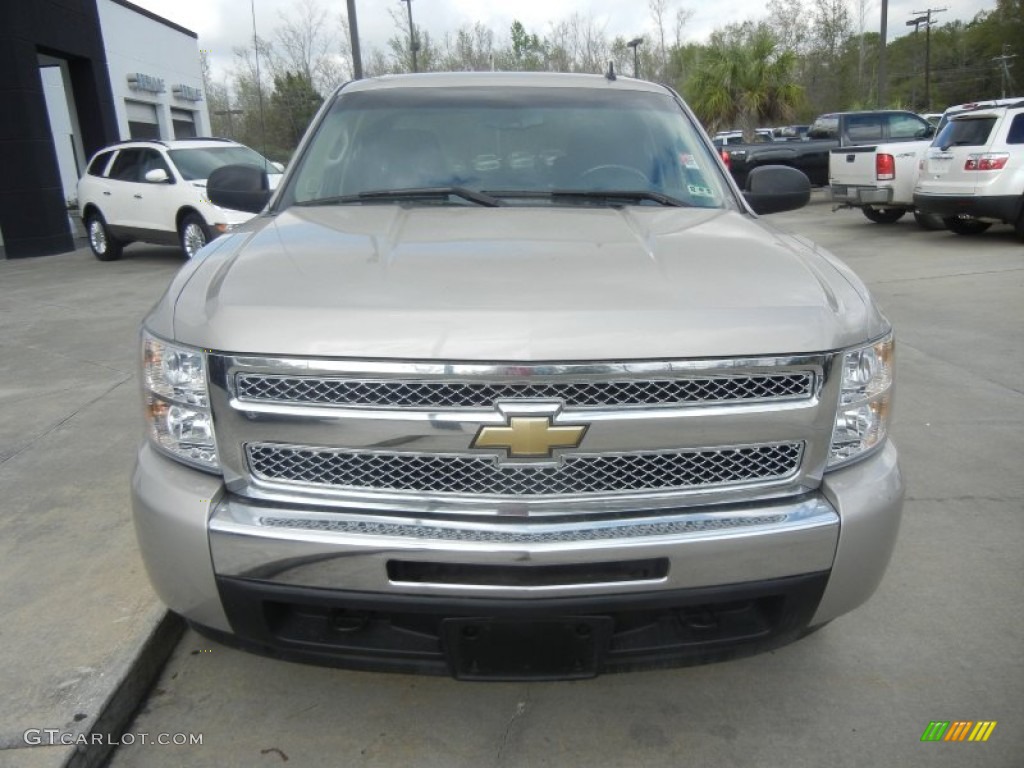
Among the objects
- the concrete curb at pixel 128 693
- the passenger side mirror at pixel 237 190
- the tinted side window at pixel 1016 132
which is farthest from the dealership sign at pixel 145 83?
the concrete curb at pixel 128 693

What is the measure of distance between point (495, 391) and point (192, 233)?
36.1 ft

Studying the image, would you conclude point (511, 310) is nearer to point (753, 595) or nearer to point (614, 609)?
point (614, 609)

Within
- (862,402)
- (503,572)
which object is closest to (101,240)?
(503,572)

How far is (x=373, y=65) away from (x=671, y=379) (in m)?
38.0

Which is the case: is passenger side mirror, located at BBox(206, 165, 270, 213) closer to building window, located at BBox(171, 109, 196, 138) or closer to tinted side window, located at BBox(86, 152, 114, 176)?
tinted side window, located at BBox(86, 152, 114, 176)

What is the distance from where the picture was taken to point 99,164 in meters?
13.4

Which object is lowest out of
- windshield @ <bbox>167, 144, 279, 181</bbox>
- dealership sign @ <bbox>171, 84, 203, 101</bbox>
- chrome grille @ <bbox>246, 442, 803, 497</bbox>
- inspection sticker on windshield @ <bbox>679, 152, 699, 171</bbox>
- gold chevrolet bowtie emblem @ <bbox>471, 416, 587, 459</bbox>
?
chrome grille @ <bbox>246, 442, 803, 497</bbox>

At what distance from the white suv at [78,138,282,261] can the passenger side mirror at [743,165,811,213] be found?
28.1 feet

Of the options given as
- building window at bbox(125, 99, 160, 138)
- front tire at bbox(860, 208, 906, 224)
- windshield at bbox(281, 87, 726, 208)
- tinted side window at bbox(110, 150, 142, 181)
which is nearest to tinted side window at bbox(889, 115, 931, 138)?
front tire at bbox(860, 208, 906, 224)

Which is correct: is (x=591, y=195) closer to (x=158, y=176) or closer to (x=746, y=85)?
(x=158, y=176)

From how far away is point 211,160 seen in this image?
→ 12.2 metres

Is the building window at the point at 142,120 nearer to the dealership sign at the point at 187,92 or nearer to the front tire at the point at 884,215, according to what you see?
the dealership sign at the point at 187,92

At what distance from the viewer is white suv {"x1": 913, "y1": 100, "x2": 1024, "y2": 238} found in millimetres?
10891

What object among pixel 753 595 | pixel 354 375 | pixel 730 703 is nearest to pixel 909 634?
pixel 730 703
